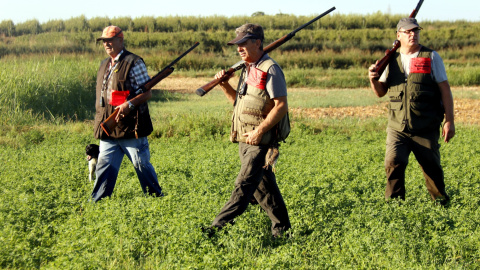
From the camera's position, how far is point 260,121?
17.0ft

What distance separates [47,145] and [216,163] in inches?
172

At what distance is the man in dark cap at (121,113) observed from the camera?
6.27 meters

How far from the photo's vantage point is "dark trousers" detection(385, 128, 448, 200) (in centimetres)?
614

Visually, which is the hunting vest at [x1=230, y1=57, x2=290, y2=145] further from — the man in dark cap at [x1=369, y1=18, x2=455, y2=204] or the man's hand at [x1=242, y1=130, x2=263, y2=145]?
the man in dark cap at [x1=369, y1=18, x2=455, y2=204]

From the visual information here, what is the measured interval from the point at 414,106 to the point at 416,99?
0.08 m

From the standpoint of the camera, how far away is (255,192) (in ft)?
18.1

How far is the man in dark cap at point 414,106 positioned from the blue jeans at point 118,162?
2.73 metres

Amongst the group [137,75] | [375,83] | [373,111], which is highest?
[137,75]

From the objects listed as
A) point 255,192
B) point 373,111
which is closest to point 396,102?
point 255,192

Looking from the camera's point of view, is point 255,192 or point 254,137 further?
point 255,192

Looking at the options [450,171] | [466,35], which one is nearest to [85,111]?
[450,171]

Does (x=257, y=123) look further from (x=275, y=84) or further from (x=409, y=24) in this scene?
(x=409, y=24)

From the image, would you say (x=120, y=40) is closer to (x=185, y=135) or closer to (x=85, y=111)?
(x=185, y=135)

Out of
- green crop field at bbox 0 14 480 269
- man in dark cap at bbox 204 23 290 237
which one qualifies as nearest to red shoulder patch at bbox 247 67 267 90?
man in dark cap at bbox 204 23 290 237
